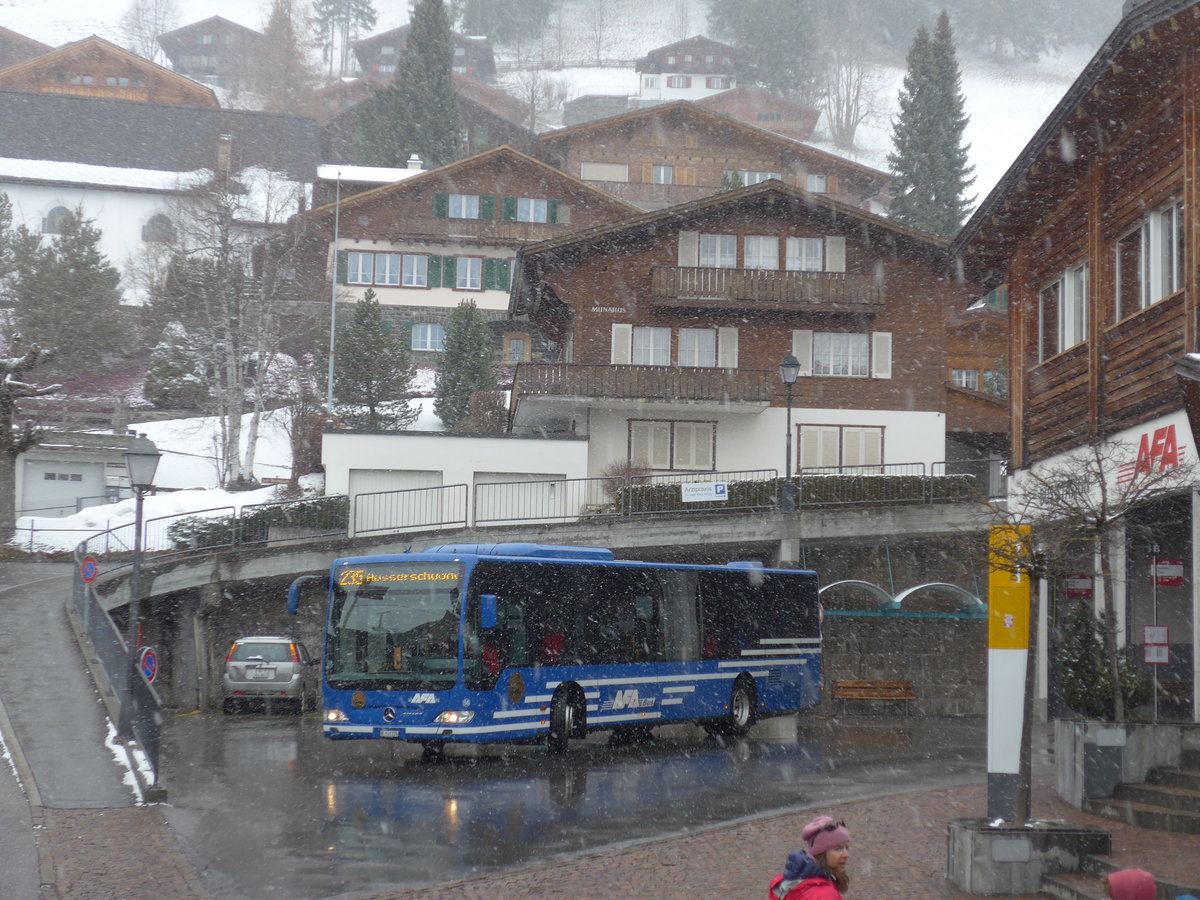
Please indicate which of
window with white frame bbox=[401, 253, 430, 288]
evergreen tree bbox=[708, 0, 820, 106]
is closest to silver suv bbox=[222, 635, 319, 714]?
window with white frame bbox=[401, 253, 430, 288]

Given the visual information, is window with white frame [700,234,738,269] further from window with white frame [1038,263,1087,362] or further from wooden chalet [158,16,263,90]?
wooden chalet [158,16,263,90]

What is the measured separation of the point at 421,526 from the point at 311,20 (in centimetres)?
14422

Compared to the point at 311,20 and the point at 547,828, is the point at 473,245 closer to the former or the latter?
the point at 547,828

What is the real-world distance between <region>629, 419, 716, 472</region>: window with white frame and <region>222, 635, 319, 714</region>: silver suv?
56.6ft

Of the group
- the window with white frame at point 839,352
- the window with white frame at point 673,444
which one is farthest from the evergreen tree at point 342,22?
the window with white frame at point 673,444

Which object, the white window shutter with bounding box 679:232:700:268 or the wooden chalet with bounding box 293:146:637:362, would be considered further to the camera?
the wooden chalet with bounding box 293:146:637:362

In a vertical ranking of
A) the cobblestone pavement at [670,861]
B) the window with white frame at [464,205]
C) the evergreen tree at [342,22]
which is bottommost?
the cobblestone pavement at [670,861]

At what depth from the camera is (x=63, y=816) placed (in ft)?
42.4

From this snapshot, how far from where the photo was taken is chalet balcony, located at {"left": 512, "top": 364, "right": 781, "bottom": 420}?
40812 millimetres

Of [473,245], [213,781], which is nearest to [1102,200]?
[213,781]

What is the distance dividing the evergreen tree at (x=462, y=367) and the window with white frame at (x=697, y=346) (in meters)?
12.5

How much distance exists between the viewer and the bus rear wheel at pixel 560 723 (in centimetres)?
1900

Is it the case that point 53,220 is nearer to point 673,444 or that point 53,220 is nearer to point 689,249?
point 689,249

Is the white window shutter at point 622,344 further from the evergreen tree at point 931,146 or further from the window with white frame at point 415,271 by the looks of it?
the evergreen tree at point 931,146
